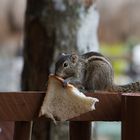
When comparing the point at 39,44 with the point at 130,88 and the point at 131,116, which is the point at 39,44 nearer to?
the point at 130,88

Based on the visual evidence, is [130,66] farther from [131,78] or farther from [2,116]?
[2,116]

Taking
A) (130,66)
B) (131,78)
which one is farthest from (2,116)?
(130,66)

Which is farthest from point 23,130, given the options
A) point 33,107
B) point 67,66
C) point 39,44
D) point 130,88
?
point 39,44

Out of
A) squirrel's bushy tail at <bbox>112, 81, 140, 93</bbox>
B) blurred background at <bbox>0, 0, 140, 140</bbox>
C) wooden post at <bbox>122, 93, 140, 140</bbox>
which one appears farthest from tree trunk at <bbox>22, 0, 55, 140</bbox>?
blurred background at <bbox>0, 0, 140, 140</bbox>

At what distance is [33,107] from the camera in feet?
5.23

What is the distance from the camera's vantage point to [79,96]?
1.58 meters

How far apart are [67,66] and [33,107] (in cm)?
60

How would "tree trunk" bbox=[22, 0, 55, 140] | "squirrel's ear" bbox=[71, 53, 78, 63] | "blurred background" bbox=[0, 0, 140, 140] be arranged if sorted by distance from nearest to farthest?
"squirrel's ear" bbox=[71, 53, 78, 63], "tree trunk" bbox=[22, 0, 55, 140], "blurred background" bbox=[0, 0, 140, 140]

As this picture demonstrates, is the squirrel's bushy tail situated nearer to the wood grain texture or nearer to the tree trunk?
the wood grain texture

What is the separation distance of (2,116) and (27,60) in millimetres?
1585

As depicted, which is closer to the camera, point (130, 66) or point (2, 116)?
point (2, 116)

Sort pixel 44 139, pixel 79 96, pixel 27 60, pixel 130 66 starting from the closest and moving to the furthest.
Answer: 1. pixel 79 96
2. pixel 44 139
3. pixel 27 60
4. pixel 130 66

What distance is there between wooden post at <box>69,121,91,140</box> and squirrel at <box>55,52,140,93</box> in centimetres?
32

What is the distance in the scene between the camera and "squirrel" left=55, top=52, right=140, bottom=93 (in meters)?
2.06
